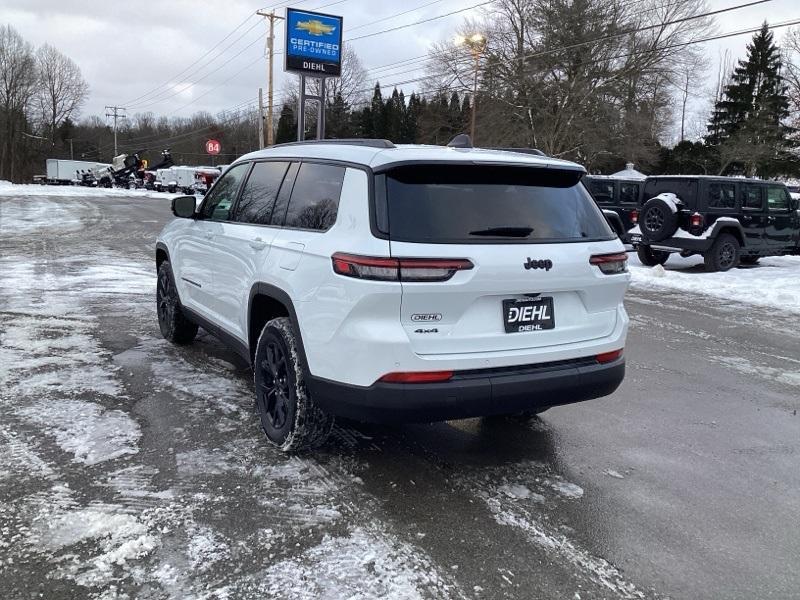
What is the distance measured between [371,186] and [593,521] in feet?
6.54

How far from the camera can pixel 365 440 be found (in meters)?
4.05

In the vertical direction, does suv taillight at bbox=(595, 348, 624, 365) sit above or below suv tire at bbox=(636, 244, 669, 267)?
above

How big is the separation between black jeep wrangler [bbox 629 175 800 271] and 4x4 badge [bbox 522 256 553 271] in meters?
10.7

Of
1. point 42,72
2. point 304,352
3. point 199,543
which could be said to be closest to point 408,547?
point 199,543

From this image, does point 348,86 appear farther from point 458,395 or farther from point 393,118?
point 458,395

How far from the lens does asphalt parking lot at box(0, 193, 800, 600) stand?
2.65 meters

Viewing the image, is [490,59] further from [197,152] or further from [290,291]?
[197,152]

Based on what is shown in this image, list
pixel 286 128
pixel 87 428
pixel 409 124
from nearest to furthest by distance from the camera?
pixel 87 428
pixel 409 124
pixel 286 128

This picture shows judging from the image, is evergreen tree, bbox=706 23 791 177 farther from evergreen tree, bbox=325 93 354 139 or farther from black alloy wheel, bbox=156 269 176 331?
black alloy wheel, bbox=156 269 176 331

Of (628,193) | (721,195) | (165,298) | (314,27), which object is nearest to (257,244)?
(165,298)

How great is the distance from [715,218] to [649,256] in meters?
1.68

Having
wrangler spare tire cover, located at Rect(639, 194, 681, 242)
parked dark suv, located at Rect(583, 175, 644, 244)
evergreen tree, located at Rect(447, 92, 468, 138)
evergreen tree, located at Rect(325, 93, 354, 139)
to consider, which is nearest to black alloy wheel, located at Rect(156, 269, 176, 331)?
wrangler spare tire cover, located at Rect(639, 194, 681, 242)

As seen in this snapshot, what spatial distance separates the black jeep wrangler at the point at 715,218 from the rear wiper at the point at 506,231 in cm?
1071

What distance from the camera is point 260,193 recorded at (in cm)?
445
